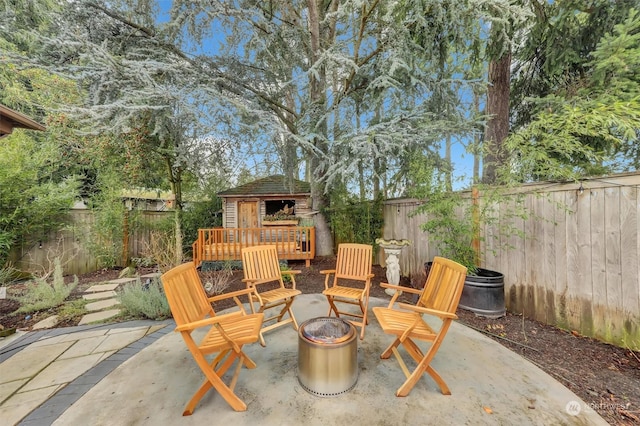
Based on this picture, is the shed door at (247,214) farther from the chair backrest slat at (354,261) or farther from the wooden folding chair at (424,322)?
the wooden folding chair at (424,322)

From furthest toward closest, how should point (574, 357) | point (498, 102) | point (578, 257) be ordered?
point (498, 102) < point (578, 257) < point (574, 357)

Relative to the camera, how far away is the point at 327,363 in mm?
1941

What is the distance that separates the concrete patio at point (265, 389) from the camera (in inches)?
69.6

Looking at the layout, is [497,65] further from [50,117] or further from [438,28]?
[50,117]

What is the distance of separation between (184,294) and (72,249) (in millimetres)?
6648

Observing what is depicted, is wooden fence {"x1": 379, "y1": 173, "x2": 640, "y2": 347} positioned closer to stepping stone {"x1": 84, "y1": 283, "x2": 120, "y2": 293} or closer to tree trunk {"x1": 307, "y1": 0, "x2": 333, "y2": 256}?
tree trunk {"x1": 307, "y1": 0, "x2": 333, "y2": 256}

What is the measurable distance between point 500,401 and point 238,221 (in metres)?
9.38

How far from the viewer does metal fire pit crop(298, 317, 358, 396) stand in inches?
76.5

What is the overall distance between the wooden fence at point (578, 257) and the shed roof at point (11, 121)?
6.16m

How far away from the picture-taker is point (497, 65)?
4.79 metres

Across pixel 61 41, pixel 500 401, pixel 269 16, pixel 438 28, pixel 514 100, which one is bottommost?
pixel 500 401

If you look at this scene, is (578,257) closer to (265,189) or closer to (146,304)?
(146,304)

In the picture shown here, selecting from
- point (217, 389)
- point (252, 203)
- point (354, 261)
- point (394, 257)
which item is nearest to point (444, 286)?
point (354, 261)

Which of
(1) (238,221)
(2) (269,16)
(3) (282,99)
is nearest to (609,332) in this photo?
(3) (282,99)
